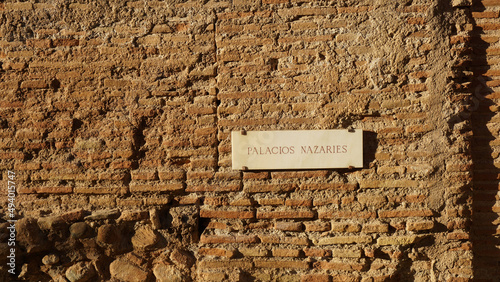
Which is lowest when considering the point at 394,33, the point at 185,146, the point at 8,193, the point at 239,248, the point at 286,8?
the point at 239,248

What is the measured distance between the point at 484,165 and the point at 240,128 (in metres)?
1.73

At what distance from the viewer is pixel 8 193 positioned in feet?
9.70

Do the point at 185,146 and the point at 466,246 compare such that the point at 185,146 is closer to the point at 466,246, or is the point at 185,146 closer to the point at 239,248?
the point at 239,248

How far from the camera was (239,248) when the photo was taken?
279 cm

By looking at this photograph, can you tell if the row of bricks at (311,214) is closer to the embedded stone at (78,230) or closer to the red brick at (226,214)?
the red brick at (226,214)

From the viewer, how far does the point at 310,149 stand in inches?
112

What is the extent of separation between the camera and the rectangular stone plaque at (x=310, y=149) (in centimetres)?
284

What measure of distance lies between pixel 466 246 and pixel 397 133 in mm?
882

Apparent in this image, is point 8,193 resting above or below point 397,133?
below

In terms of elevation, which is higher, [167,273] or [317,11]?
[317,11]

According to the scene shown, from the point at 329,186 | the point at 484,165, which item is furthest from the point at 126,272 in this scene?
the point at 484,165

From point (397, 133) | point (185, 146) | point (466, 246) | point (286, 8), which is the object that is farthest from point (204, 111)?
point (466, 246)

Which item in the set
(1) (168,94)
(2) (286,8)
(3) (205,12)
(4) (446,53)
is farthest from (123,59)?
(4) (446,53)

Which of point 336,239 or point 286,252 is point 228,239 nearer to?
point 286,252
